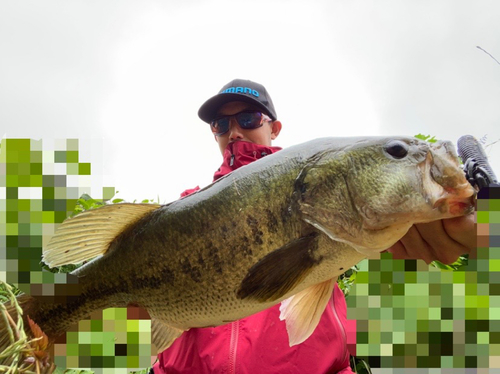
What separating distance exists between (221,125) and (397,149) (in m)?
2.17

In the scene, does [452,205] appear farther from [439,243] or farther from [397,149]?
[439,243]

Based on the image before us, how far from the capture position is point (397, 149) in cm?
145

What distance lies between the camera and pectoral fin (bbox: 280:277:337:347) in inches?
61.8

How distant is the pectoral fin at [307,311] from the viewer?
1.57 metres

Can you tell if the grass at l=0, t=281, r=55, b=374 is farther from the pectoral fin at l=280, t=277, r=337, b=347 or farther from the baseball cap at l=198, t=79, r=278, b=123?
the baseball cap at l=198, t=79, r=278, b=123

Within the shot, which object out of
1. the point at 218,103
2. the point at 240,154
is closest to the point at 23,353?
the point at 240,154

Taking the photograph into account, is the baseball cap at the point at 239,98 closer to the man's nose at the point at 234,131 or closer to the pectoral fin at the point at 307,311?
the man's nose at the point at 234,131

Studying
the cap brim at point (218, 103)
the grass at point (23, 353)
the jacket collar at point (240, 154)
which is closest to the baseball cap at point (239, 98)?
the cap brim at point (218, 103)

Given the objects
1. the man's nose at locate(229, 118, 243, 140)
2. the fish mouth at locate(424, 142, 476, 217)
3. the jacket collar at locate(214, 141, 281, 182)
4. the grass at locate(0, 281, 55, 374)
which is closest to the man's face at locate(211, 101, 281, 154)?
the man's nose at locate(229, 118, 243, 140)

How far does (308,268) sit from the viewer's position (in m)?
1.42

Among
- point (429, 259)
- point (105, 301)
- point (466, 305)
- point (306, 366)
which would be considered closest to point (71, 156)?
point (105, 301)

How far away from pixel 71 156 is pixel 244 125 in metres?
1.74

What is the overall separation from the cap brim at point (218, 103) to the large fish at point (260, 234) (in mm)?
1800

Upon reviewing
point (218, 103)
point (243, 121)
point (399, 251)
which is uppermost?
point (218, 103)
